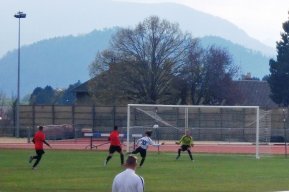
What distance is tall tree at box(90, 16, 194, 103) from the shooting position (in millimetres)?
86188

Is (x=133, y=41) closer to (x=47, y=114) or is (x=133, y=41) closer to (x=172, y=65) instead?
(x=172, y=65)

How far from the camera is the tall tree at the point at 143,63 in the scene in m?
86.2

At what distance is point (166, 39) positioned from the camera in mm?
91500

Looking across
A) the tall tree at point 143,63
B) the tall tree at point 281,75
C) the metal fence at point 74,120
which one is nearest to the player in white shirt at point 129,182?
the metal fence at point 74,120

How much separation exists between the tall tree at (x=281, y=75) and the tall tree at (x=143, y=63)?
416 inches

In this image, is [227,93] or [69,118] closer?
[69,118]

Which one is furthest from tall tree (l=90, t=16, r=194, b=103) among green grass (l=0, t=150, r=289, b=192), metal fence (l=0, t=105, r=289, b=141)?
green grass (l=0, t=150, r=289, b=192)

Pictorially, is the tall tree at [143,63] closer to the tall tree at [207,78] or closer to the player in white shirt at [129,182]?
the tall tree at [207,78]

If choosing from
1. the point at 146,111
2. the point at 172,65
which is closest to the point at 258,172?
the point at 146,111

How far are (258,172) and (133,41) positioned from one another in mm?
56395

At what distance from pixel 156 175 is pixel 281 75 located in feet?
213

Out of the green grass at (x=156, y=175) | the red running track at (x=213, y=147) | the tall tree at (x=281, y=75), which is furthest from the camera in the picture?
the tall tree at (x=281, y=75)

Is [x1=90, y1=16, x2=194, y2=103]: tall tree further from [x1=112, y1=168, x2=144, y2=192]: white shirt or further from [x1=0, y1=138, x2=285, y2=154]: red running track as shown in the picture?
[x1=112, y1=168, x2=144, y2=192]: white shirt

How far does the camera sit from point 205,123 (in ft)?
190
